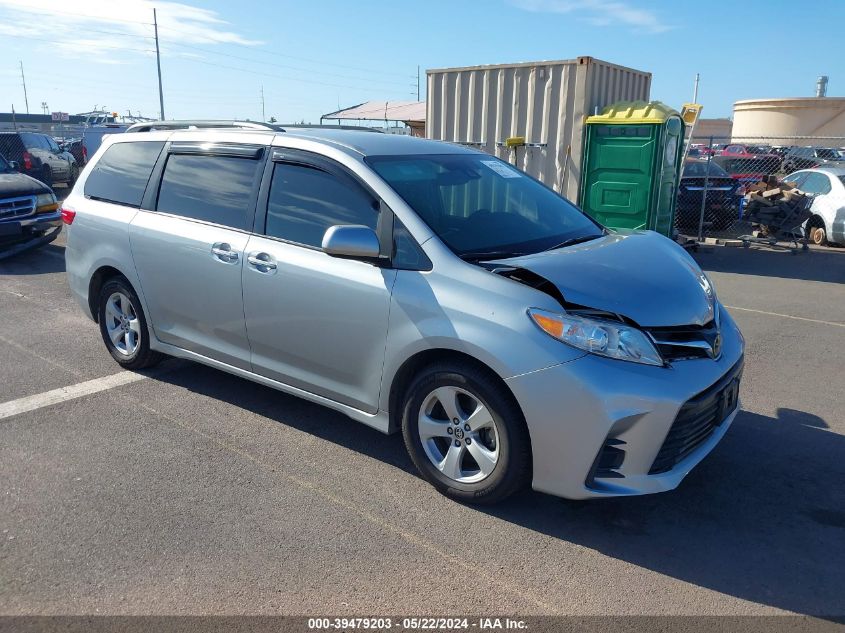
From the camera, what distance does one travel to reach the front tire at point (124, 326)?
16.9 ft

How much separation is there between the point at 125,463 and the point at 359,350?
151 centimetres

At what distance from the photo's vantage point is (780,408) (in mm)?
4875

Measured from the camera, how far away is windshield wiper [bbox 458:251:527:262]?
140 inches

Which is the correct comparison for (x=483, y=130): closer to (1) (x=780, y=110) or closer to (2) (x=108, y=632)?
(2) (x=108, y=632)

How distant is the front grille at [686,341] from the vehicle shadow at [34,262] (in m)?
8.72

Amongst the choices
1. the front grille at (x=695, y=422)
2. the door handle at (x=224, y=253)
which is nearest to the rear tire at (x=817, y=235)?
the front grille at (x=695, y=422)

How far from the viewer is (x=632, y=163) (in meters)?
10.2

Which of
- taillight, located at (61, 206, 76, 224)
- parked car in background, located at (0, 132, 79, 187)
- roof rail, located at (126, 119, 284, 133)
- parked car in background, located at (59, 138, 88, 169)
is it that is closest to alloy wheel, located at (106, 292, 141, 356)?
taillight, located at (61, 206, 76, 224)

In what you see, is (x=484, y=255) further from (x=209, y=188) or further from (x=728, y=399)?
(x=209, y=188)

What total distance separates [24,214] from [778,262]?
11.6 metres

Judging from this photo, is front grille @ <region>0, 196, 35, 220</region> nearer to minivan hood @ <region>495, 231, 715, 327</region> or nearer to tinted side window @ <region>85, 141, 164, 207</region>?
tinted side window @ <region>85, 141, 164, 207</region>

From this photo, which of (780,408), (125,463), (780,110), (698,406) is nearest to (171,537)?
(125,463)

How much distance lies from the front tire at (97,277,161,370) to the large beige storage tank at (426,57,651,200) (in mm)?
7280

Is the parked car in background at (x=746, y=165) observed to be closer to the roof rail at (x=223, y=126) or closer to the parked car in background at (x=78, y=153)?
the roof rail at (x=223, y=126)
